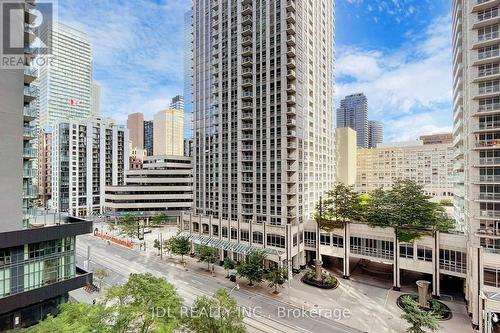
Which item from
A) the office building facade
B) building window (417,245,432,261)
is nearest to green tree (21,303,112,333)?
building window (417,245,432,261)

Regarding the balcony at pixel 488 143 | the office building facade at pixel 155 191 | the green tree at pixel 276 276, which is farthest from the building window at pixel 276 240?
the office building facade at pixel 155 191

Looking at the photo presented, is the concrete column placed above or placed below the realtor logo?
below

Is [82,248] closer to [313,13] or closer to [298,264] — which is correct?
[298,264]

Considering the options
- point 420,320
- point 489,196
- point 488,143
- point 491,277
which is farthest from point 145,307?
point 488,143

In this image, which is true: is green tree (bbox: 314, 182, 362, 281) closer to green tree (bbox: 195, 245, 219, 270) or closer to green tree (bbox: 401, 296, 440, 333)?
green tree (bbox: 401, 296, 440, 333)

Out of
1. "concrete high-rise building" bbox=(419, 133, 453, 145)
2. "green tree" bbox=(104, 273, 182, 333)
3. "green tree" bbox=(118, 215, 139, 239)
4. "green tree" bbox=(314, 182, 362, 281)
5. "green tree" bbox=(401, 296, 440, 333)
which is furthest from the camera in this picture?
"concrete high-rise building" bbox=(419, 133, 453, 145)

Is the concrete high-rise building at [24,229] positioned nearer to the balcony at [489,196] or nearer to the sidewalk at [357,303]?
the sidewalk at [357,303]

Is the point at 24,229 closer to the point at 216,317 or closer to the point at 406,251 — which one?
the point at 216,317

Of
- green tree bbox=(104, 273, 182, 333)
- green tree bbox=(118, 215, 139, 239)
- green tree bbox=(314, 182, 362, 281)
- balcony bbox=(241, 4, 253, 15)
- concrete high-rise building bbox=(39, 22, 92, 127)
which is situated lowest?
green tree bbox=(118, 215, 139, 239)
